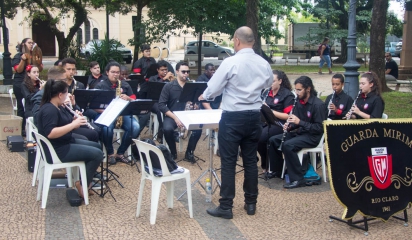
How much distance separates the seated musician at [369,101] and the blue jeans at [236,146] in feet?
7.09

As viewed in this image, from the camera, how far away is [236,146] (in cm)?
534

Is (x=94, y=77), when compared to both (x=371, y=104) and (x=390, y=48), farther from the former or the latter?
(x=390, y=48)

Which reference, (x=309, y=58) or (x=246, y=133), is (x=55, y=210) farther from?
(x=309, y=58)

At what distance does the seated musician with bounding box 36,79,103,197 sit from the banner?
2.65 meters

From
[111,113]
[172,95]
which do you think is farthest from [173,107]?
[111,113]

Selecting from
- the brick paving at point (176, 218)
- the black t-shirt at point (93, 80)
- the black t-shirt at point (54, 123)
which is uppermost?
the black t-shirt at point (93, 80)

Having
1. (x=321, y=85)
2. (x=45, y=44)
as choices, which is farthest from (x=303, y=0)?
(x=45, y=44)

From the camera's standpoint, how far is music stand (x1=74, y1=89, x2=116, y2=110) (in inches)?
273

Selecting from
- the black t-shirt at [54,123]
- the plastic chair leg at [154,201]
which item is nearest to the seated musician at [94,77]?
the black t-shirt at [54,123]

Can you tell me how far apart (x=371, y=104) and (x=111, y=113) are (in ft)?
11.5

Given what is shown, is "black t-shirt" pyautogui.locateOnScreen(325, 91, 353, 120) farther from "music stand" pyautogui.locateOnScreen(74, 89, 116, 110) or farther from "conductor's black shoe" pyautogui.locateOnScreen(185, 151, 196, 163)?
"music stand" pyautogui.locateOnScreen(74, 89, 116, 110)

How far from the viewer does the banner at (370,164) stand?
4.96 m

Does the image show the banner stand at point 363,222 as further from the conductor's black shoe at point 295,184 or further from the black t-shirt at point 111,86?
the black t-shirt at point 111,86

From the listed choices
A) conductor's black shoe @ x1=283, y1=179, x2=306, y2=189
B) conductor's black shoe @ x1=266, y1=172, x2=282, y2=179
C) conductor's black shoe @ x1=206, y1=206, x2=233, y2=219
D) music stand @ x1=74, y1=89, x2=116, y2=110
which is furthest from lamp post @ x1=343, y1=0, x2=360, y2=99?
conductor's black shoe @ x1=206, y1=206, x2=233, y2=219
